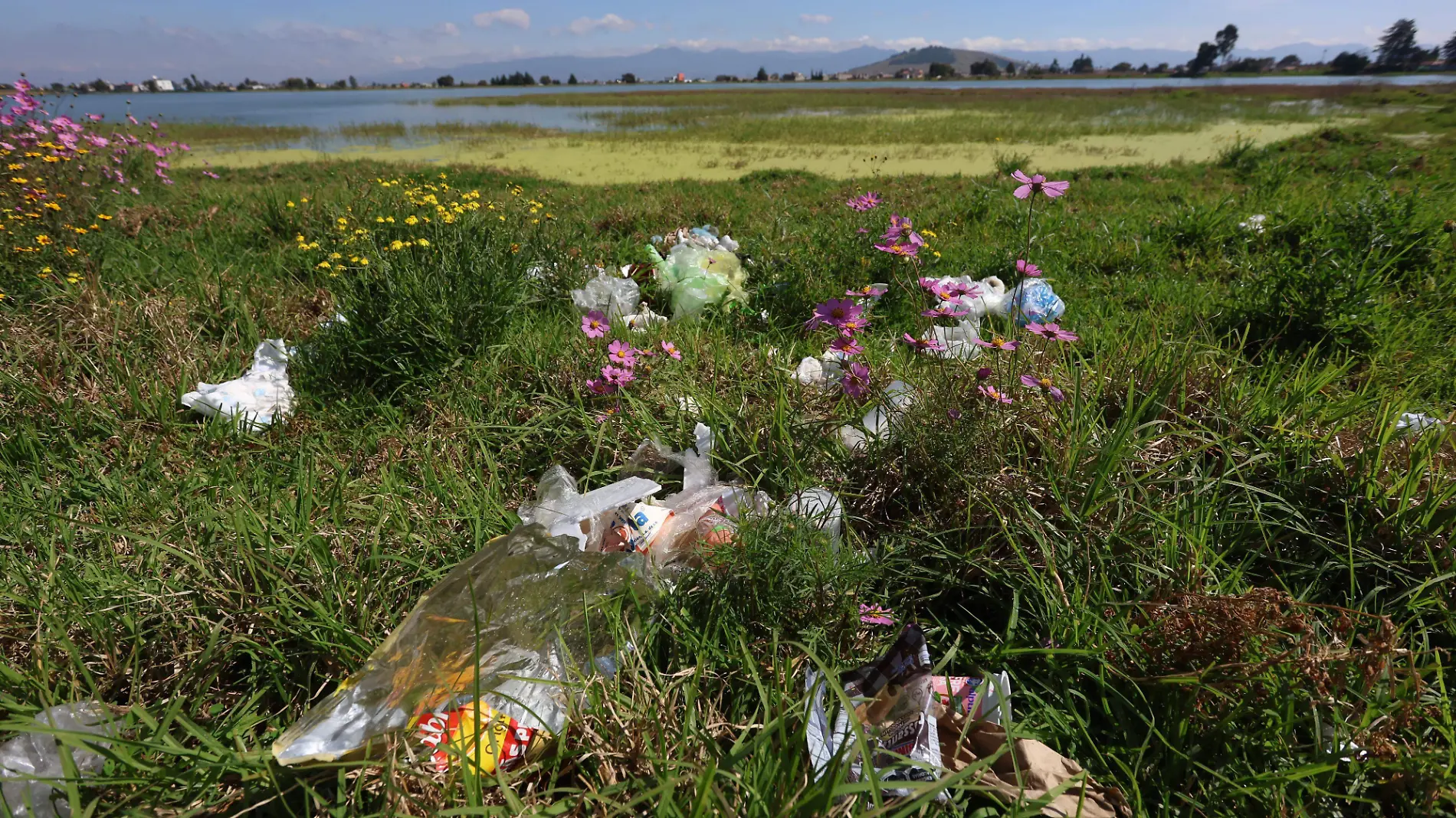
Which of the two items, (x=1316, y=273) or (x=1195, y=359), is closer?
(x=1195, y=359)

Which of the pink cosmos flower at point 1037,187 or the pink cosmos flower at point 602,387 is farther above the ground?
the pink cosmos flower at point 1037,187

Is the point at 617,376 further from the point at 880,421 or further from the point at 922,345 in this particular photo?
the point at 922,345

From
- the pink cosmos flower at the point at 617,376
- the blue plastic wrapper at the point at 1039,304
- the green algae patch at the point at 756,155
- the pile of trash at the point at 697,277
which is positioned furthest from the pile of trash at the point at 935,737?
the green algae patch at the point at 756,155

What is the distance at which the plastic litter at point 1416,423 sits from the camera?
1.51 meters

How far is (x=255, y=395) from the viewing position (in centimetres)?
218

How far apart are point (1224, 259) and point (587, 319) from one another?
3129 millimetres

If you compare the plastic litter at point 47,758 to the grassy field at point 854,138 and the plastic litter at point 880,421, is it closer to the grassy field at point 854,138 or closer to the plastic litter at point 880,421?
the plastic litter at point 880,421

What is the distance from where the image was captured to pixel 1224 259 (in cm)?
325

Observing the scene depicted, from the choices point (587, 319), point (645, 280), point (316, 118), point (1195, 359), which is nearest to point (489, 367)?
point (587, 319)

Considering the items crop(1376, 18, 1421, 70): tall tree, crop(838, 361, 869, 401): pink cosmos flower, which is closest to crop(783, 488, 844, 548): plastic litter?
crop(838, 361, 869, 401): pink cosmos flower

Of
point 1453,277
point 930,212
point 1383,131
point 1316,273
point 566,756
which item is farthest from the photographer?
point 1383,131

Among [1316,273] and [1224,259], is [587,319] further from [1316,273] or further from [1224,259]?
[1224,259]

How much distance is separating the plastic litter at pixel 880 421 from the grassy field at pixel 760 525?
0.05 m

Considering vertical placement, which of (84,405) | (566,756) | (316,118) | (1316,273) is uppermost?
(316,118)
